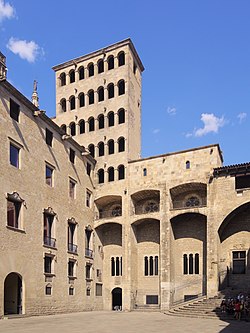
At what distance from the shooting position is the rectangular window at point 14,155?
27047 mm

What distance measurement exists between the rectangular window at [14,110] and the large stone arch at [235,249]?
60.1ft

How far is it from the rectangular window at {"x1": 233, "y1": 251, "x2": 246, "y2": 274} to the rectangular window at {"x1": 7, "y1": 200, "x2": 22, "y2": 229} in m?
18.5

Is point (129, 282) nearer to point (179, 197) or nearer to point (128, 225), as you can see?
point (128, 225)

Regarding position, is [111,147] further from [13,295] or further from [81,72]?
[13,295]

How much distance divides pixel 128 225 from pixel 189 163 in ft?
25.6

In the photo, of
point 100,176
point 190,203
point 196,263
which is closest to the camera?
point 196,263

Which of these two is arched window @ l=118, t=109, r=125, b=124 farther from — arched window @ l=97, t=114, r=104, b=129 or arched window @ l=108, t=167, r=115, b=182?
arched window @ l=108, t=167, r=115, b=182

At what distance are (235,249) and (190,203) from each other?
560 centimetres

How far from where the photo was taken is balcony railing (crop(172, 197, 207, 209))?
1458 inches

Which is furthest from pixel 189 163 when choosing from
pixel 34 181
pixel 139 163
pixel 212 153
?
pixel 34 181

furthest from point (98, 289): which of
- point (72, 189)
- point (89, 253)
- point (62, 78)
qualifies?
point (62, 78)

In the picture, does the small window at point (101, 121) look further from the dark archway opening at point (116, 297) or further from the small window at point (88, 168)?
the dark archway opening at point (116, 297)

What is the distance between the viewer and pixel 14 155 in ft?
89.9

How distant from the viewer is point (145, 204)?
39.5 m
